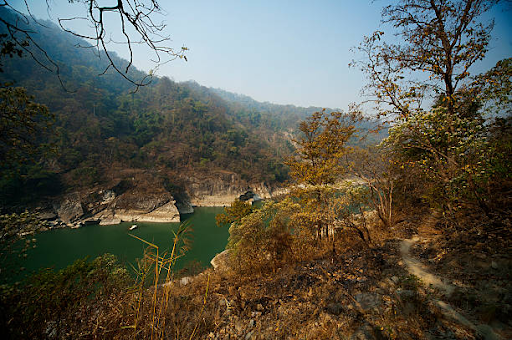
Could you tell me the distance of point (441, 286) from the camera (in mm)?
2754

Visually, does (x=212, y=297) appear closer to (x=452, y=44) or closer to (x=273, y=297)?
(x=273, y=297)

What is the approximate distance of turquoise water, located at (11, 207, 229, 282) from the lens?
16.5m

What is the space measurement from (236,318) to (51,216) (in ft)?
108

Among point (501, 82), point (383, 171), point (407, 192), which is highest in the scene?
point (501, 82)

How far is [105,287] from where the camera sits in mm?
2838

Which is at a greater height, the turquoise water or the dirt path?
the dirt path

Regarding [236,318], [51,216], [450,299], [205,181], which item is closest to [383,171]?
[450,299]

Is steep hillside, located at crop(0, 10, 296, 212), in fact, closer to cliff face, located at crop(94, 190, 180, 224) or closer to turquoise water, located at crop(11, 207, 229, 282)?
cliff face, located at crop(94, 190, 180, 224)

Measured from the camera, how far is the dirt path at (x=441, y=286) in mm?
1916

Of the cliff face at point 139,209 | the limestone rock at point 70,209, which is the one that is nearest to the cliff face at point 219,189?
the cliff face at point 139,209

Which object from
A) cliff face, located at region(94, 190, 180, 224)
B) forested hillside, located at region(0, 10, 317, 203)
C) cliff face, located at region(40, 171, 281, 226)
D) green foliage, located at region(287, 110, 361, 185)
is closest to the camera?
green foliage, located at region(287, 110, 361, 185)

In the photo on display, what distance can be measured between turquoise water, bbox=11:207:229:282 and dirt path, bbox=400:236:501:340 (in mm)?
14591

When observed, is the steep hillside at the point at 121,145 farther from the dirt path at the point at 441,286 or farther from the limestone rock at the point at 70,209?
the dirt path at the point at 441,286

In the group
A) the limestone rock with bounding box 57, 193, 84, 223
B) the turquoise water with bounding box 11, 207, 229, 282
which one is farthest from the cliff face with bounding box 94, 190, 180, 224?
the limestone rock with bounding box 57, 193, 84, 223
